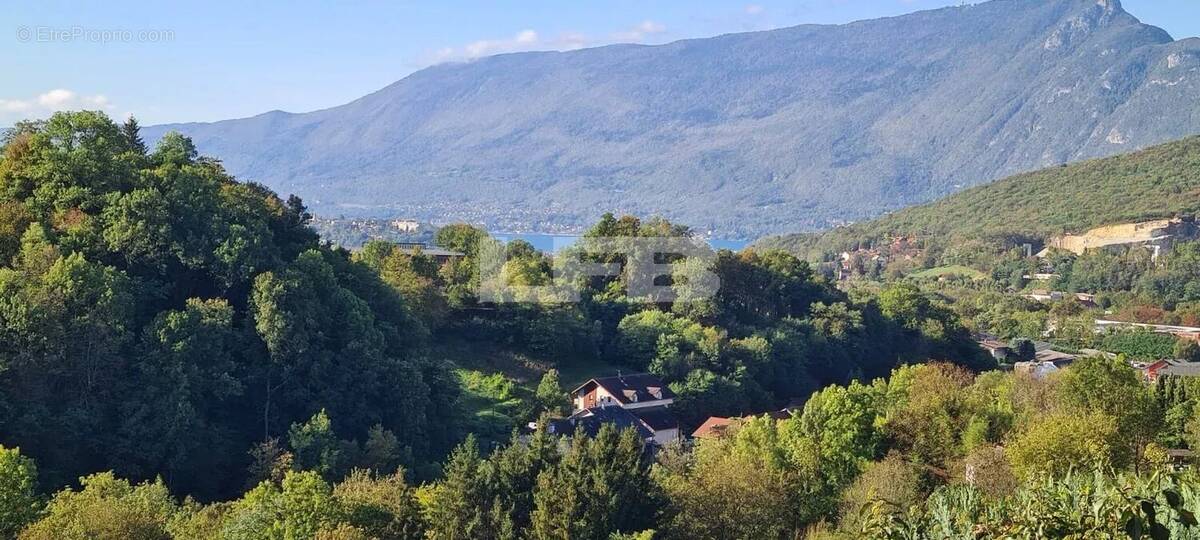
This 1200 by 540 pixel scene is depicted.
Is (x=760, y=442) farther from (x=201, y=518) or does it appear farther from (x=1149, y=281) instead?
(x=1149, y=281)

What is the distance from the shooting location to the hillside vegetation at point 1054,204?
7950 centimetres

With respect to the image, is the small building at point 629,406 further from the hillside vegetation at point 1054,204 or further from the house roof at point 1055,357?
the hillside vegetation at point 1054,204

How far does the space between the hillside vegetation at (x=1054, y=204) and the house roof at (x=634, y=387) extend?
2077 inches

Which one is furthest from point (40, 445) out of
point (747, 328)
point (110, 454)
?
point (747, 328)

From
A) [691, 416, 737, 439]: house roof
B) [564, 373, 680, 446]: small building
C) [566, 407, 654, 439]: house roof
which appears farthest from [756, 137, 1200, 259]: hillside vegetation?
[566, 407, 654, 439]: house roof

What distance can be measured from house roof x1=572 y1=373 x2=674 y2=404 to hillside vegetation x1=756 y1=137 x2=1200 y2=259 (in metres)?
52.8

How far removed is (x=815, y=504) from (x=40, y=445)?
1320 centimetres

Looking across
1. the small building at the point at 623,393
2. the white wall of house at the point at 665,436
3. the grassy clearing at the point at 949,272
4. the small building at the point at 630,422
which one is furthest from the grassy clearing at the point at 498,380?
the grassy clearing at the point at 949,272

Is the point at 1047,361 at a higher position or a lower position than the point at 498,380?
lower

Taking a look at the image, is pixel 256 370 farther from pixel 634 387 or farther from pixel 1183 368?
pixel 1183 368

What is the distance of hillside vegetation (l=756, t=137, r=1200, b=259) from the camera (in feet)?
261

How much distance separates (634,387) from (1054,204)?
6581 centimetres

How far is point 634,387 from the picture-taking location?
31.7 metres

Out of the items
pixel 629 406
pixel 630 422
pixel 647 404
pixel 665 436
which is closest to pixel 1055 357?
pixel 647 404
